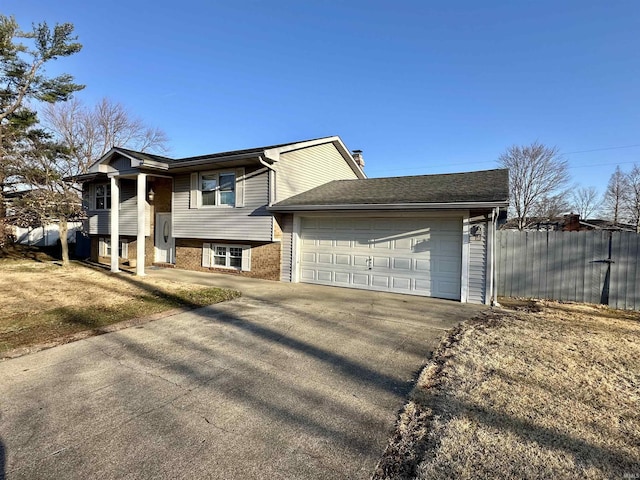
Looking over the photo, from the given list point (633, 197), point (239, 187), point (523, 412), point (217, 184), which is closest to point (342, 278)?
point (239, 187)

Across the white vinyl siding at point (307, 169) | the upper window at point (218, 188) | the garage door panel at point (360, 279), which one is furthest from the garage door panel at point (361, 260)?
the upper window at point (218, 188)

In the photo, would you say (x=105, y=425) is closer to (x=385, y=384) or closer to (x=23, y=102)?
(x=385, y=384)

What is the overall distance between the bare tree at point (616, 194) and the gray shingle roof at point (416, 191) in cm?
3436

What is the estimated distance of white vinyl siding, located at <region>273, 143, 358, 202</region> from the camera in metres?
11.0

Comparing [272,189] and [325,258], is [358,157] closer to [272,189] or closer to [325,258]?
[272,189]

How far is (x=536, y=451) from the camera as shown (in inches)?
96.2

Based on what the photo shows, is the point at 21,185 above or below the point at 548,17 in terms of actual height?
below

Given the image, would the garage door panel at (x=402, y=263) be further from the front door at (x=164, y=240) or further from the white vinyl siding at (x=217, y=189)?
the front door at (x=164, y=240)

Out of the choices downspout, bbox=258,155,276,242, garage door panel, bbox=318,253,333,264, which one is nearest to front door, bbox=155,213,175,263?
downspout, bbox=258,155,276,242

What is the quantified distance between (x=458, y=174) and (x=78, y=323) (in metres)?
11.4

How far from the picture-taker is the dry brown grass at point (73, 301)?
206 inches

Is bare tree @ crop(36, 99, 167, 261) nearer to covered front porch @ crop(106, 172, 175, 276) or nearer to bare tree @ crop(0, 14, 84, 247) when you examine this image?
bare tree @ crop(0, 14, 84, 247)

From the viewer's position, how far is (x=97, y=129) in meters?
28.9

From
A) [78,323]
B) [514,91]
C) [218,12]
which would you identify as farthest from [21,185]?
[514,91]
